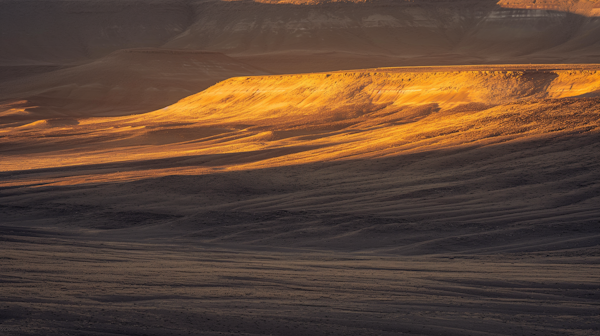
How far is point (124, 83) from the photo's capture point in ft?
188

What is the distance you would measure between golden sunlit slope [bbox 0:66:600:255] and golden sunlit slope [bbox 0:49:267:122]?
2269cm

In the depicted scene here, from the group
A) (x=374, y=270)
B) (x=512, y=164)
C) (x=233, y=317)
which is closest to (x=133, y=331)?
(x=233, y=317)

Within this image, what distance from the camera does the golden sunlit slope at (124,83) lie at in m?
51.4

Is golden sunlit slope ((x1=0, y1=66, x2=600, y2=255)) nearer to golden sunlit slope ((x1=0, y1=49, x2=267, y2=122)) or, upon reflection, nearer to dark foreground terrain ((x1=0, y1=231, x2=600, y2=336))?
dark foreground terrain ((x1=0, y1=231, x2=600, y2=336))

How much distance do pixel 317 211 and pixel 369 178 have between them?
3.20 m

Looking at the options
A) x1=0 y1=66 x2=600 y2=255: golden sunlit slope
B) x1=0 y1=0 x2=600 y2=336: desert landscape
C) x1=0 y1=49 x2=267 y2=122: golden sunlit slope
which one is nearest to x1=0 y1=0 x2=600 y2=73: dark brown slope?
x1=0 y1=49 x2=267 y2=122: golden sunlit slope

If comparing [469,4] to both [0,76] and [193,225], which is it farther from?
[193,225]

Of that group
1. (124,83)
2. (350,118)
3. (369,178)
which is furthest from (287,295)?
(124,83)

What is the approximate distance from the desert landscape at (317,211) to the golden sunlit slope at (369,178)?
0.24 feet

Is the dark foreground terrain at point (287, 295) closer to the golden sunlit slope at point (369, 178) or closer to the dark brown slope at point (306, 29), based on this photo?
the golden sunlit slope at point (369, 178)

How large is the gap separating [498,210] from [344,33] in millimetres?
88287

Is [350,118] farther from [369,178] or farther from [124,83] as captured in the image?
[124,83]

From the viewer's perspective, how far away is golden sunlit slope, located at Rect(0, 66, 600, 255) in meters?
11.3

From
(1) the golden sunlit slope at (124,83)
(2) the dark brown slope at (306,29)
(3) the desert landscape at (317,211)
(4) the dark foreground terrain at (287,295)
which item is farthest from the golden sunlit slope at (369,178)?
(2) the dark brown slope at (306,29)
